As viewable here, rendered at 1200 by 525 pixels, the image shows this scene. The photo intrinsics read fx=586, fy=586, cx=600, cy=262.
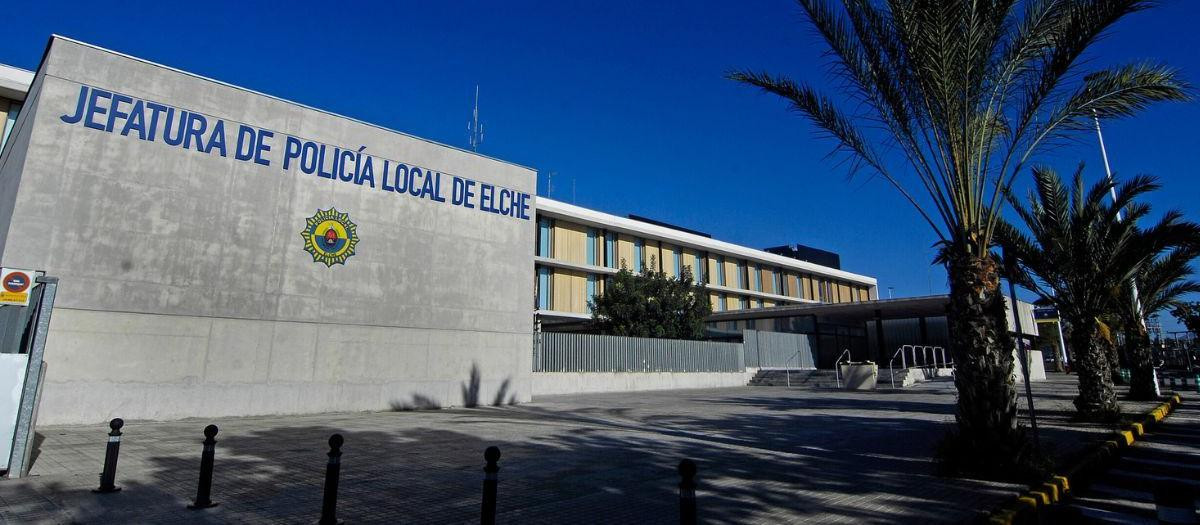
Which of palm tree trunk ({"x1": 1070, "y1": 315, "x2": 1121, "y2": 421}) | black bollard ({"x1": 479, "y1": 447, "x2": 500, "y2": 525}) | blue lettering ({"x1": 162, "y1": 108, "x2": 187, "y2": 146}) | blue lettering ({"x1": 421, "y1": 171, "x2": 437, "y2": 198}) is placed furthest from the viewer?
blue lettering ({"x1": 421, "y1": 171, "x2": 437, "y2": 198})

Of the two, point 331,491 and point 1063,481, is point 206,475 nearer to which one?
point 331,491

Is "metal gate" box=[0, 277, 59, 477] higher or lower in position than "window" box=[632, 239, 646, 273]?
lower

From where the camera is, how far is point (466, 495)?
20.4 ft

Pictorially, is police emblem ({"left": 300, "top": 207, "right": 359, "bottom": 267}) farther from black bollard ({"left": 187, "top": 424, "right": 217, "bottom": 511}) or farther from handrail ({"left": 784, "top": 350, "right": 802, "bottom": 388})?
handrail ({"left": 784, "top": 350, "right": 802, "bottom": 388})

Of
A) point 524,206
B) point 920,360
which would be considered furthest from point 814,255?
point 524,206

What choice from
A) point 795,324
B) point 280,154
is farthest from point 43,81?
point 795,324

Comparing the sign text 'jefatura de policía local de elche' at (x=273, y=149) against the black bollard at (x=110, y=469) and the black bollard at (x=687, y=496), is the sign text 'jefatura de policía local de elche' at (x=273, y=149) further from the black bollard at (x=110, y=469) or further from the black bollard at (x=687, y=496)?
the black bollard at (x=687, y=496)

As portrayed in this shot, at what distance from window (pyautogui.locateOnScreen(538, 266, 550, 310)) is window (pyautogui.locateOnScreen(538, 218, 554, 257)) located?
103 centimetres

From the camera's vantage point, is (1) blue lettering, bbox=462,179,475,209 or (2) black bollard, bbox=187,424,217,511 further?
(1) blue lettering, bbox=462,179,475,209

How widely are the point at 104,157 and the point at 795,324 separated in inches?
1343

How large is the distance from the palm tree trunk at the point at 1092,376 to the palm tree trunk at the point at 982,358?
300 inches

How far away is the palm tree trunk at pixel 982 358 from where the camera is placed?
7.24 metres

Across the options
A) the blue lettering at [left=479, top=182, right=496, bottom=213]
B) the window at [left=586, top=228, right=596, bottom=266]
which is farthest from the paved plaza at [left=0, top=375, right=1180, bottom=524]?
the window at [left=586, top=228, right=596, bottom=266]

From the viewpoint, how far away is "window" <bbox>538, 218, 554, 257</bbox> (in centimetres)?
3497
